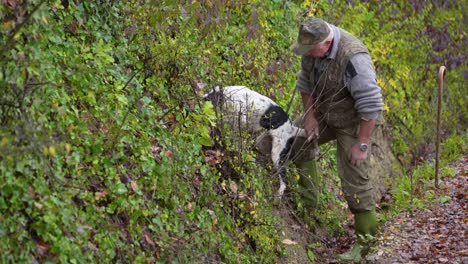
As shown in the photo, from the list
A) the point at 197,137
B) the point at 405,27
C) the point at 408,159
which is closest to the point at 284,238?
the point at 197,137

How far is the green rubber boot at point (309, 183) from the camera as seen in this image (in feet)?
25.8

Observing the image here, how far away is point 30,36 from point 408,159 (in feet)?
26.8

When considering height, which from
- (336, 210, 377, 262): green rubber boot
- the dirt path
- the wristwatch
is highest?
the wristwatch

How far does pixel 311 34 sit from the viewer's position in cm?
701

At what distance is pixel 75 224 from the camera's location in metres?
4.66

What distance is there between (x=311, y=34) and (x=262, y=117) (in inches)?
36.7

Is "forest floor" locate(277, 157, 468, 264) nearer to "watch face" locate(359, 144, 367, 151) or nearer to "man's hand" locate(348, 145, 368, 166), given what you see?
"man's hand" locate(348, 145, 368, 166)

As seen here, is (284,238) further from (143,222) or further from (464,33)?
(464,33)

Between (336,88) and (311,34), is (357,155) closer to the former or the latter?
(336,88)

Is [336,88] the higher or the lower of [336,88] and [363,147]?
the higher

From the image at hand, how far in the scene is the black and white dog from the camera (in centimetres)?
708

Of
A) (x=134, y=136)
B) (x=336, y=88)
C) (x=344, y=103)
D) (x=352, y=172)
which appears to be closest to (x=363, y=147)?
(x=352, y=172)

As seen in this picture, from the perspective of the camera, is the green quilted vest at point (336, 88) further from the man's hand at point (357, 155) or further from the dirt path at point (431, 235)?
the dirt path at point (431, 235)

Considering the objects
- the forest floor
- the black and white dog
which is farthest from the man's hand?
the forest floor
